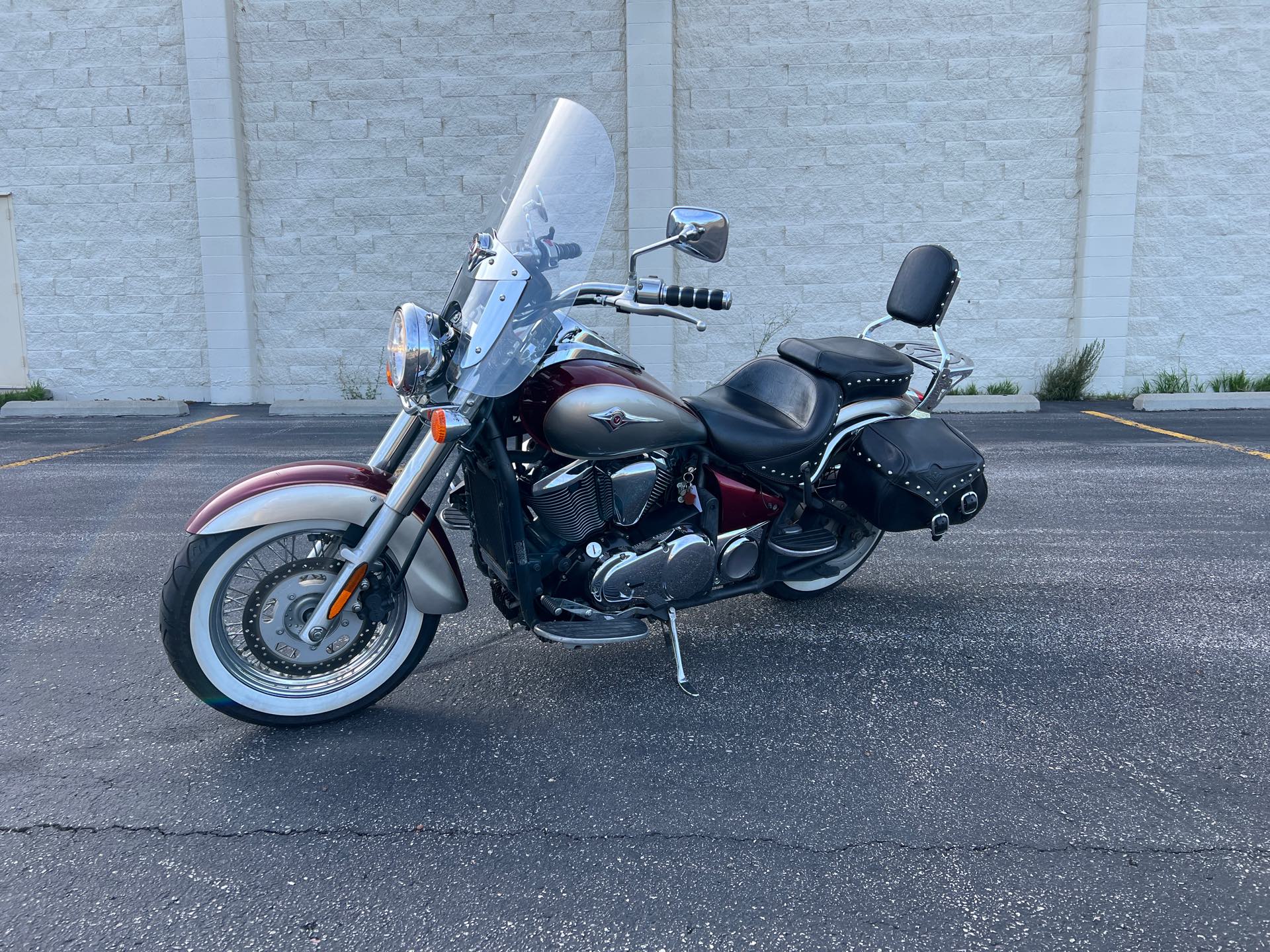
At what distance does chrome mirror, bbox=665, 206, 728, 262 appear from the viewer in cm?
291

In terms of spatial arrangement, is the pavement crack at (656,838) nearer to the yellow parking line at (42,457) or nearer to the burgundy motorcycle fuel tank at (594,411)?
the burgundy motorcycle fuel tank at (594,411)

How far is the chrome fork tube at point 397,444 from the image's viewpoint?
317cm

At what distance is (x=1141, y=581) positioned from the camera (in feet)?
14.9

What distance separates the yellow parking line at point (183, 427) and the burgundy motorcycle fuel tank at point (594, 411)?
22.3 ft

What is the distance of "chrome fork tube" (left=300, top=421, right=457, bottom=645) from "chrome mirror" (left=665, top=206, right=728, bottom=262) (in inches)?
38.0

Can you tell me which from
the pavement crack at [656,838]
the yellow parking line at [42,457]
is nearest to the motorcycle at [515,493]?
the pavement crack at [656,838]

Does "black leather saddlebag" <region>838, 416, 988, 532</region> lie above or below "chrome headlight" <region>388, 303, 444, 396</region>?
below

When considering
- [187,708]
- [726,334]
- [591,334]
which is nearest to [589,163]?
[591,334]

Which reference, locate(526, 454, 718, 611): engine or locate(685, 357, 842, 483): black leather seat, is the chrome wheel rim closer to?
locate(526, 454, 718, 611): engine

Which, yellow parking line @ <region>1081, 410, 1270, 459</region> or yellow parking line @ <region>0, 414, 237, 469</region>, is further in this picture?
yellow parking line @ <region>0, 414, 237, 469</region>

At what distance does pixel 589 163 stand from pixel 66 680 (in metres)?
2.66

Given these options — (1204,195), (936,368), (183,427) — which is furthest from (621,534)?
(1204,195)

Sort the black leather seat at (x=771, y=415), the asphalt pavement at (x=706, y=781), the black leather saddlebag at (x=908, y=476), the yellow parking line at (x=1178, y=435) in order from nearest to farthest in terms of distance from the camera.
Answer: the asphalt pavement at (x=706, y=781), the black leather seat at (x=771, y=415), the black leather saddlebag at (x=908, y=476), the yellow parking line at (x=1178, y=435)

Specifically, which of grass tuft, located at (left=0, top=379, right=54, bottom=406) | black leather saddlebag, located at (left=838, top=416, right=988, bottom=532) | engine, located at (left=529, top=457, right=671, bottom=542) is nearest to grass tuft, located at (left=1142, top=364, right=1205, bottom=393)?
black leather saddlebag, located at (left=838, top=416, right=988, bottom=532)
